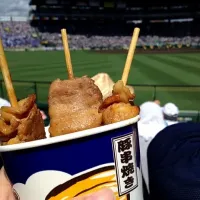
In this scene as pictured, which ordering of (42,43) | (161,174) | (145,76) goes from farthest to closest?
(42,43) → (145,76) → (161,174)

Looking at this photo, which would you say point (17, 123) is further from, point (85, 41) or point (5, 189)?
point (85, 41)

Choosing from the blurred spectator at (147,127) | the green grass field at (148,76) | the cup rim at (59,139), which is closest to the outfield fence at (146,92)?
the green grass field at (148,76)

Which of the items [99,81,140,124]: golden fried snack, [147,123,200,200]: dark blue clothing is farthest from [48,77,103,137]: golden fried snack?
[147,123,200,200]: dark blue clothing

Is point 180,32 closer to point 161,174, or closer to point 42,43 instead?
point 42,43

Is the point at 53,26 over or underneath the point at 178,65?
over

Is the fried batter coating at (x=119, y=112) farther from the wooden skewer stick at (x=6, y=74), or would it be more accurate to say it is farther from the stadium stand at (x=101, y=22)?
the stadium stand at (x=101, y=22)

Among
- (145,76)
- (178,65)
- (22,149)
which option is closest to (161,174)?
(22,149)
